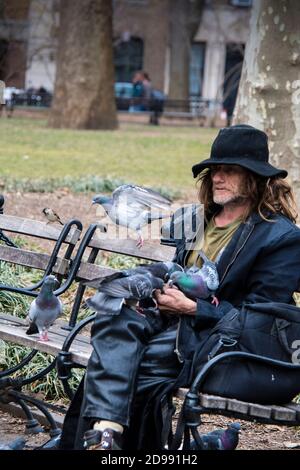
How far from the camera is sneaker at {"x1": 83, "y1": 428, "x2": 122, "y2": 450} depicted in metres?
A: 3.90

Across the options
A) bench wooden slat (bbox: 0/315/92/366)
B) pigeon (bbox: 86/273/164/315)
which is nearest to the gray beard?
pigeon (bbox: 86/273/164/315)

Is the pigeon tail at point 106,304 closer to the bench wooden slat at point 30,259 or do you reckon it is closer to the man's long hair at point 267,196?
the man's long hair at point 267,196

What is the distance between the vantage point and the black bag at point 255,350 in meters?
4.10

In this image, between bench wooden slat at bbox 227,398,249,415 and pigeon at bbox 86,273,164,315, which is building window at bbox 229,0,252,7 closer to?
pigeon at bbox 86,273,164,315

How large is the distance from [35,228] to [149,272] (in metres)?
1.67

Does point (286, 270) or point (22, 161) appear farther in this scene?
point (22, 161)

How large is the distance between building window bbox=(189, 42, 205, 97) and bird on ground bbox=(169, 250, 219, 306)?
44054mm

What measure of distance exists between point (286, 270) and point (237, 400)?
1.95 ft

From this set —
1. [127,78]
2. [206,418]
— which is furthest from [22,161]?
[127,78]

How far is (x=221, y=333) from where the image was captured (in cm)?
418

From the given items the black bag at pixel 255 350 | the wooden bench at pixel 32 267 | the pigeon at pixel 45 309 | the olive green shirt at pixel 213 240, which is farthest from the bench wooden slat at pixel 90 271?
the black bag at pixel 255 350

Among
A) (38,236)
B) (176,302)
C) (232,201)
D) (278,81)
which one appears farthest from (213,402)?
(278,81)

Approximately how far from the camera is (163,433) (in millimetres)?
4148
